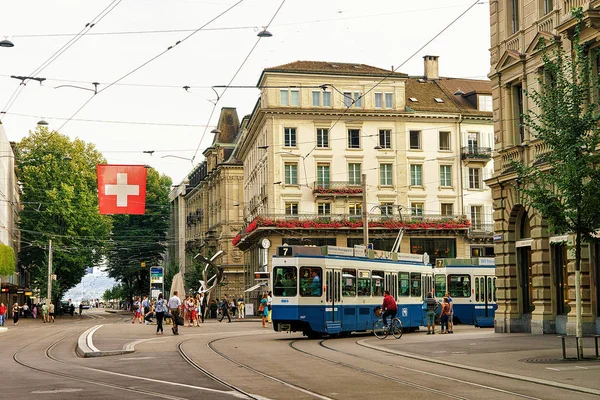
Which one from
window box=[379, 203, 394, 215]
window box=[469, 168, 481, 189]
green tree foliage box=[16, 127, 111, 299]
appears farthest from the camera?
green tree foliage box=[16, 127, 111, 299]

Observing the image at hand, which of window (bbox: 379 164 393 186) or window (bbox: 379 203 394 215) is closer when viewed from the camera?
window (bbox: 379 203 394 215)

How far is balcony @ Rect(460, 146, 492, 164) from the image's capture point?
2928 inches

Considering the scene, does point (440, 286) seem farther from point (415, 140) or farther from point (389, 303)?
point (415, 140)

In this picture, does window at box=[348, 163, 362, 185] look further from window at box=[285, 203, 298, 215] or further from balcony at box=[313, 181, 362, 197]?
window at box=[285, 203, 298, 215]

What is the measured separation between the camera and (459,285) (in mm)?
47312

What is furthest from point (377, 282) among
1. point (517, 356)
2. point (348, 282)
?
point (517, 356)

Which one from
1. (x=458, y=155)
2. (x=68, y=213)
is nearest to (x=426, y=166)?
(x=458, y=155)

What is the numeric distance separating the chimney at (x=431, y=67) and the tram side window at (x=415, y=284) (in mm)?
42463

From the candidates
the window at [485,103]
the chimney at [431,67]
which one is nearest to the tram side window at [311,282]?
the window at [485,103]

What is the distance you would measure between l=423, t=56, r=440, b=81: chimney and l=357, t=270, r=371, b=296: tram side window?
154 feet

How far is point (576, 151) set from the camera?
21422mm

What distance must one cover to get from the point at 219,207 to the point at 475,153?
1335 inches

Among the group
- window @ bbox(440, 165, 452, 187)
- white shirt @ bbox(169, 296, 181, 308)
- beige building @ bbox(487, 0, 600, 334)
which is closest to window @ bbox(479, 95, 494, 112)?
window @ bbox(440, 165, 452, 187)

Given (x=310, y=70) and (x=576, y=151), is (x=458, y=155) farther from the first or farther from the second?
(x=576, y=151)
